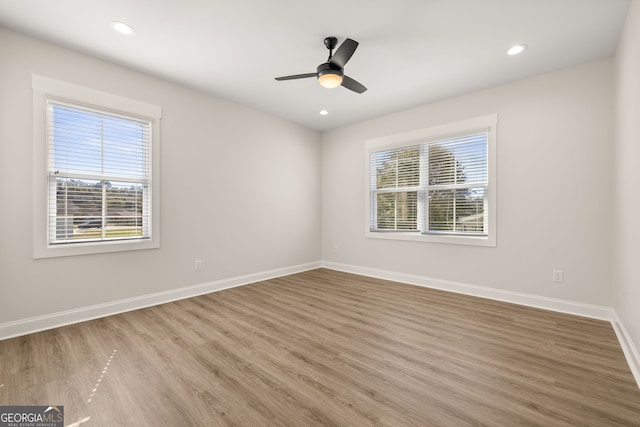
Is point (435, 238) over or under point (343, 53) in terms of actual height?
under

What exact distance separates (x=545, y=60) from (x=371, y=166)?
2586mm

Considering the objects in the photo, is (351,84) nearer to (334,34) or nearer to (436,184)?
(334,34)

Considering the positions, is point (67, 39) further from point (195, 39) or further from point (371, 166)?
point (371, 166)

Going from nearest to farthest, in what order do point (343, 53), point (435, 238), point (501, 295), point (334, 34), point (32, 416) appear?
1. point (32, 416)
2. point (343, 53)
3. point (334, 34)
4. point (501, 295)
5. point (435, 238)

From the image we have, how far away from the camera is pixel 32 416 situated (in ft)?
4.97

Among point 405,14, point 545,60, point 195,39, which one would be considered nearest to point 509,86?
point 545,60

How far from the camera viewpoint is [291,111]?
4.49 m

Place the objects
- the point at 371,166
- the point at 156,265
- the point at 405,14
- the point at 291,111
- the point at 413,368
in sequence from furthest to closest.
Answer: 1. the point at 371,166
2. the point at 291,111
3. the point at 156,265
4. the point at 405,14
5. the point at 413,368

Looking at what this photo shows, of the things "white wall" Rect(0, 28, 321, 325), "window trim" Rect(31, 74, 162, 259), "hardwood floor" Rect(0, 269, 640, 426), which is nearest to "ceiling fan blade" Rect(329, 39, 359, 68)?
"white wall" Rect(0, 28, 321, 325)

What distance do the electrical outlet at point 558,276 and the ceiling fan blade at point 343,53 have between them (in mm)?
3298

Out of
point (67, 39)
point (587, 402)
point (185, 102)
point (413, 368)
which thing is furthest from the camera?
point (185, 102)

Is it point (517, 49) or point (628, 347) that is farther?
point (517, 49)

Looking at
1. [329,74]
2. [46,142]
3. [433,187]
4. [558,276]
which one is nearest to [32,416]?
[46,142]

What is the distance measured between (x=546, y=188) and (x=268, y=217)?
385 cm
